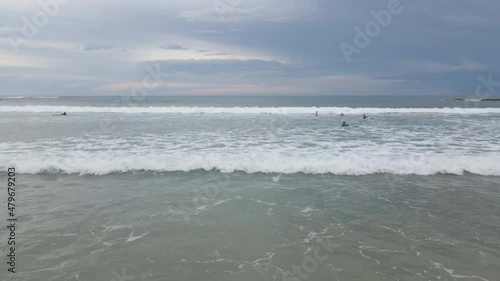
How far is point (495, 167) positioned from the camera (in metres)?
15.4

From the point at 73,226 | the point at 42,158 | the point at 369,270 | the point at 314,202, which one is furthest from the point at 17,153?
the point at 369,270

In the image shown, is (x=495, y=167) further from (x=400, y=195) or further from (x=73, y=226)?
(x=73, y=226)

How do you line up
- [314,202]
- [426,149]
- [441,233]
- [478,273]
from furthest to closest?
[426,149]
[314,202]
[441,233]
[478,273]

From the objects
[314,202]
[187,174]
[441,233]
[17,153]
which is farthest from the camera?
[17,153]

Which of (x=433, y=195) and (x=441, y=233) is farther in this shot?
(x=433, y=195)

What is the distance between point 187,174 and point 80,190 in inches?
177

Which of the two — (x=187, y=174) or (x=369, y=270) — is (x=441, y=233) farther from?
(x=187, y=174)

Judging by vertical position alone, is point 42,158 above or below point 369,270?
above

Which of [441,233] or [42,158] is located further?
[42,158]

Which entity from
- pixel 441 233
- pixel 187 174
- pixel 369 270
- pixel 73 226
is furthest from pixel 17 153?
pixel 441 233

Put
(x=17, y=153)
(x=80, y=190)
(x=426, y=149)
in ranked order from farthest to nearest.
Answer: (x=426, y=149) → (x=17, y=153) → (x=80, y=190)

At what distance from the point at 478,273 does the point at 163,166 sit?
13.1 metres

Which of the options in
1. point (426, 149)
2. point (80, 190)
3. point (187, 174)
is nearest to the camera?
point (80, 190)

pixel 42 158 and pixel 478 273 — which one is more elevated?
pixel 42 158
